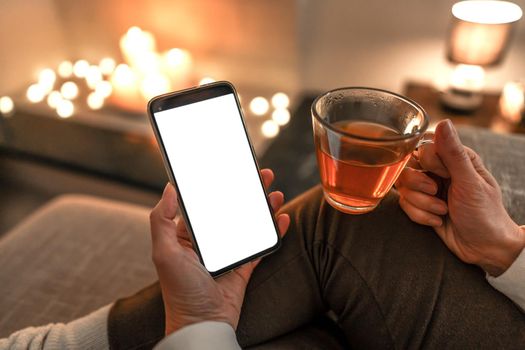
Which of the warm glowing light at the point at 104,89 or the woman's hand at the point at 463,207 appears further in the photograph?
the warm glowing light at the point at 104,89

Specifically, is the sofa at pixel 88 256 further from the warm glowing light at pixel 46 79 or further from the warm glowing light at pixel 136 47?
the warm glowing light at pixel 46 79

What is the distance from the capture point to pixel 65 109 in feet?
6.63

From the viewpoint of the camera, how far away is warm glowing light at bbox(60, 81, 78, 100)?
2.10 meters

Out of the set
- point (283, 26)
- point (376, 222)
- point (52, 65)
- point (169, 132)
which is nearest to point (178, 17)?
point (283, 26)

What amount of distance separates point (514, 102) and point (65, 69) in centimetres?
214

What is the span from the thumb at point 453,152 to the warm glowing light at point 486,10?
1.21 m

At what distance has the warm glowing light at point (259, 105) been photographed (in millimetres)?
2094

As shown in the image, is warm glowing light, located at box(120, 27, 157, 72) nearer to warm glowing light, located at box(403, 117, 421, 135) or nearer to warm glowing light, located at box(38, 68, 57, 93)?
warm glowing light, located at box(38, 68, 57, 93)

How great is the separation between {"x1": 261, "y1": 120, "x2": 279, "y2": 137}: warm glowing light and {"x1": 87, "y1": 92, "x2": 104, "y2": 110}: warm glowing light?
30.8 inches

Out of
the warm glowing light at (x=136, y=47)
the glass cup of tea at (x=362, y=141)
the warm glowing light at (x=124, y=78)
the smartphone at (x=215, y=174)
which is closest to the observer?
the glass cup of tea at (x=362, y=141)

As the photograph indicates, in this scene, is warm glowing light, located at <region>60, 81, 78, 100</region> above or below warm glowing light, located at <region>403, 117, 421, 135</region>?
below

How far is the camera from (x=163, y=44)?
221cm

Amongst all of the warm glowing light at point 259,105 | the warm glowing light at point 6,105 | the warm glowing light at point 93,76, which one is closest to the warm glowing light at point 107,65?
the warm glowing light at point 93,76

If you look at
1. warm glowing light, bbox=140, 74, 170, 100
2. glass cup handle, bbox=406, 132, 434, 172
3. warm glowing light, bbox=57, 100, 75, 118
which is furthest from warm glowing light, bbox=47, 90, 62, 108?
glass cup handle, bbox=406, 132, 434, 172
